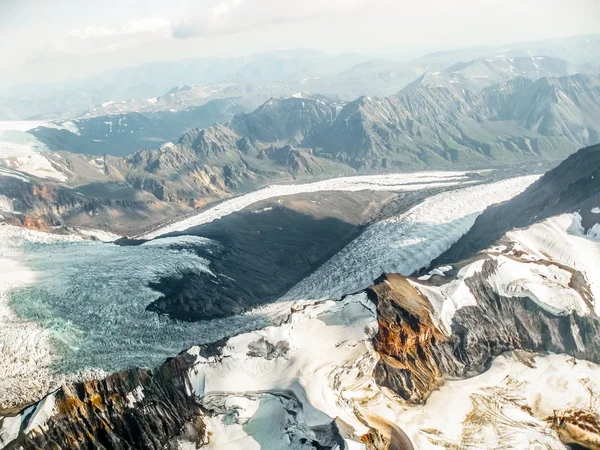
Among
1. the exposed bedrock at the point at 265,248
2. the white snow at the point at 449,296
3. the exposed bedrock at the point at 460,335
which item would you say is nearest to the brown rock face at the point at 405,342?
the exposed bedrock at the point at 460,335

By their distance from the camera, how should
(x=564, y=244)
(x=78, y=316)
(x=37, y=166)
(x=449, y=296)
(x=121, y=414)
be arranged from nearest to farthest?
(x=121, y=414), (x=449, y=296), (x=78, y=316), (x=564, y=244), (x=37, y=166)

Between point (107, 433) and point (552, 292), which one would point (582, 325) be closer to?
point (552, 292)

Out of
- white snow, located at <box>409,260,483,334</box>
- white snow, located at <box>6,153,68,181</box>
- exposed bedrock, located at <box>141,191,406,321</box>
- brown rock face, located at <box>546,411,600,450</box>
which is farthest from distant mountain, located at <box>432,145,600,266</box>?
white snow, located at <box>6,153,68,181</box>

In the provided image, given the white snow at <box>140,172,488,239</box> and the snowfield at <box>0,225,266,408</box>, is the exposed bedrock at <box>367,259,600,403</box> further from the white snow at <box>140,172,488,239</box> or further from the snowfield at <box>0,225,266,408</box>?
the white snow at <box>140,172,488,239</box>

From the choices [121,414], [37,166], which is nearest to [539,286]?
[121,414]

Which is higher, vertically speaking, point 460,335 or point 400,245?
point 460,335

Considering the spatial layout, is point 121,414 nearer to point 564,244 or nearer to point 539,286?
point 539,286

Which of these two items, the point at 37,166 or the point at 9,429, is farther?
the point at 37,166
